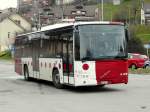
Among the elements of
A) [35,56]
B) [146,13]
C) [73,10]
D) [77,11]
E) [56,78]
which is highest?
[73,10]

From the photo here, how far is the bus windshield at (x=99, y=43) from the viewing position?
19312mm

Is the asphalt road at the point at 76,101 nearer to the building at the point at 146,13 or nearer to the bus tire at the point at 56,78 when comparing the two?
the bus tire at the point at 56,78

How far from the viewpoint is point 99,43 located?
766 inches

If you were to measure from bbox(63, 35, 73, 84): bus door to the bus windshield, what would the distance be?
51 centimetres

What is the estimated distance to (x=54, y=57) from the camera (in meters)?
21.7

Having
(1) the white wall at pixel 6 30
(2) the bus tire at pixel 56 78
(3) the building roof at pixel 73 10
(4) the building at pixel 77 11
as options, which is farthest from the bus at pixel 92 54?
(1) the white wall at pixel 6 30

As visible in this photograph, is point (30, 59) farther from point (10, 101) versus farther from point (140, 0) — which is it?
point (140, 0)

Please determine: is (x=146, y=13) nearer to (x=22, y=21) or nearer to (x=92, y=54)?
(x=22, y=21)

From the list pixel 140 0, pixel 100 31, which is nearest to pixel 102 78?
pixel 100 31

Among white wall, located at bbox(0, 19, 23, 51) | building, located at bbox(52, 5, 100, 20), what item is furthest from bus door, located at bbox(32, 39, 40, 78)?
white wall, located at bbox(0, 19, 23, 51)

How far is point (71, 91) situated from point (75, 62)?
4.99ft

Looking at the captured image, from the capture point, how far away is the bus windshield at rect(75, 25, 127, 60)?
19312mm

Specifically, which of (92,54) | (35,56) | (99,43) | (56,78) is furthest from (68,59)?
(35,56)

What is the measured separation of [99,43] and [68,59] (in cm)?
141
